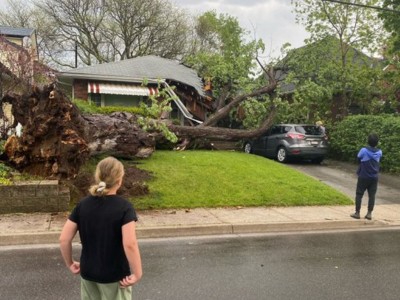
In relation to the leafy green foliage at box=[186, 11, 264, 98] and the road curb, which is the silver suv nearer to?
the leafy green foliage at box=[186, 11, 264, 98]

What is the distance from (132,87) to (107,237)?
66.1 feet

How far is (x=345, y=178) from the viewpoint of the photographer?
15.0 metres

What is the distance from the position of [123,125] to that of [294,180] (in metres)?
5.16

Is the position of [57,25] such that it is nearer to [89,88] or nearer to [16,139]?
[89,88]

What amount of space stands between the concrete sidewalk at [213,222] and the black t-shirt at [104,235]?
4.67 meters

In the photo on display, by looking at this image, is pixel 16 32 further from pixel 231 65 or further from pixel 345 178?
pixel 345 178

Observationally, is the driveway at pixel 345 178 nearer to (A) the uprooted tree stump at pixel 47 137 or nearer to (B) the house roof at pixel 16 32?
(A) the uprooted tree stump at pixel 47 137

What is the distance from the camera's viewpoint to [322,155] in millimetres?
17609

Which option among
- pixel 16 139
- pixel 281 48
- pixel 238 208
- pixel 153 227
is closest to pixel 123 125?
pixel 16 139


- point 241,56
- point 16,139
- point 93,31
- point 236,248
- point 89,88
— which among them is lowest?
point 236,248

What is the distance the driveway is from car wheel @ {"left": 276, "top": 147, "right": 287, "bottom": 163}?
0.37m

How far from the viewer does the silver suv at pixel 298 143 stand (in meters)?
17.3

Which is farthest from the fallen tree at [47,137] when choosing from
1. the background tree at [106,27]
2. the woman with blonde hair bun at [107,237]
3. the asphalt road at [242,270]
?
the background tree at [106,27]

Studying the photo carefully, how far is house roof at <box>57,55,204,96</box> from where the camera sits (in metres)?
22.1
